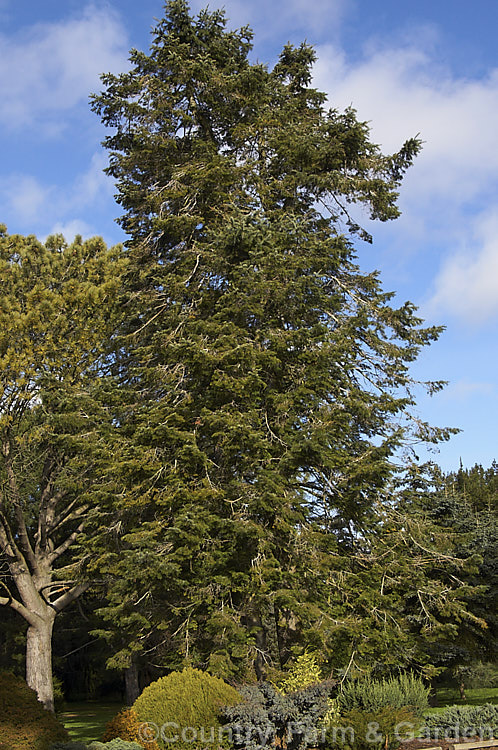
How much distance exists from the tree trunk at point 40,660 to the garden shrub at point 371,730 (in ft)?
29.7

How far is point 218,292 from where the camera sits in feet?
50.1

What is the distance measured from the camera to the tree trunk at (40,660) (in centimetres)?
1539

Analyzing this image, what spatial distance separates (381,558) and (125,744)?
20.4ft

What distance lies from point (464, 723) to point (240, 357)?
7458 millimetres

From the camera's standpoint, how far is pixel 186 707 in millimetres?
9008

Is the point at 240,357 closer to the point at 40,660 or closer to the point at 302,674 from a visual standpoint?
the point at 302,674

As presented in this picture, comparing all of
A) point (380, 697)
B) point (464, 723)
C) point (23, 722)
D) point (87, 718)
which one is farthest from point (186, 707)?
point (87, 718)

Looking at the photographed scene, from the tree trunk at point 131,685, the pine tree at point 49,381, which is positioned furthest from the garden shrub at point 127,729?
the tree trunk at point 131,685

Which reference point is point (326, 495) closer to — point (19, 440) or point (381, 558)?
point (381, 558)

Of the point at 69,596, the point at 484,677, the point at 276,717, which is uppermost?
the point at 69,596

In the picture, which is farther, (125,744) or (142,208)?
(142,208)

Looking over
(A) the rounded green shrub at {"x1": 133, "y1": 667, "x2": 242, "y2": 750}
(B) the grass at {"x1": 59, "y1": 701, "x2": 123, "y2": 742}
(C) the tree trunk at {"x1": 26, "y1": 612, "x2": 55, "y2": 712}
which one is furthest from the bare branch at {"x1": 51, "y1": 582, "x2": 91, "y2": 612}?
(A) the rounded green shrub at {"x1": 133, "y1": 667, "x2": 242, "y2": 750}

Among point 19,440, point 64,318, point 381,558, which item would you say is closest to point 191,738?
point 381,558

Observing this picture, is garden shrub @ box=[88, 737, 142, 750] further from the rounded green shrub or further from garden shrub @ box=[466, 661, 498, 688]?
garden shrub @ box=[466, 661, 498, 688]
